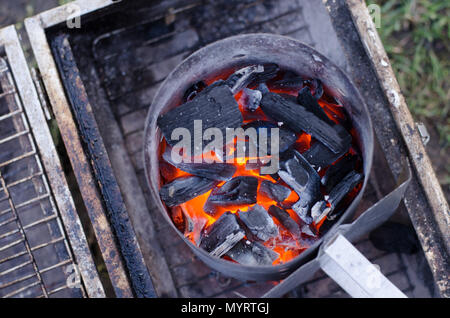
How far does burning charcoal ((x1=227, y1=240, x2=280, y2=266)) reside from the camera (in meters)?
1.41

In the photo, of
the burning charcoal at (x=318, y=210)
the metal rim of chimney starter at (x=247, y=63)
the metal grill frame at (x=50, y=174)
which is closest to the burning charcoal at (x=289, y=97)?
the metal rim of chimney starter at (x=247, y=63)

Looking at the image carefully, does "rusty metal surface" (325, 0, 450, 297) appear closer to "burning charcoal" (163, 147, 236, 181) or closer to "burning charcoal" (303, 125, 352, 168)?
"burning charcoal" (303, 125, 352, 168)

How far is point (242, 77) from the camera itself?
4.88 ft

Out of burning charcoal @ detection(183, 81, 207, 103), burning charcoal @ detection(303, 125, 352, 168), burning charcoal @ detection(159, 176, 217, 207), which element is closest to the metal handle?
burning charcoal @ detection(303, 125, 352, 168)

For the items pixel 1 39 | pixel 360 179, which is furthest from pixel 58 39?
pixel 360 179

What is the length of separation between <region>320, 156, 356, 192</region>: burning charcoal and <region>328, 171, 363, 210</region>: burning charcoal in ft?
0.07

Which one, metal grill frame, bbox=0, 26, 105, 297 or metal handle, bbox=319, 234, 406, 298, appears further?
metal grill frame, bbox=0, 26, 105, 297

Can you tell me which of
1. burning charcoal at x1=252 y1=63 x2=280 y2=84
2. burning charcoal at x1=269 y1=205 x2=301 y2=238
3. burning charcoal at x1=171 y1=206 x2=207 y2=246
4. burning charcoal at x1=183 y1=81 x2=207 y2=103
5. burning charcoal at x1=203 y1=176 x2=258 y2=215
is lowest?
burning charcoal at x1=269 y1=205 x2=301 y2=238

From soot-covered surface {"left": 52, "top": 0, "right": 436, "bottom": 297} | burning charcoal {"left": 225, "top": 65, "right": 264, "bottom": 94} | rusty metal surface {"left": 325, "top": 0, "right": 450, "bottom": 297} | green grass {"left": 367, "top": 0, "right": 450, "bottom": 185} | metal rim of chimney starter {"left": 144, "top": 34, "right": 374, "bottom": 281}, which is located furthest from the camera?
green grass {"left": 367, "top": 0, "right": 450, "bottom": 185}

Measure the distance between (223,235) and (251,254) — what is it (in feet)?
0.37

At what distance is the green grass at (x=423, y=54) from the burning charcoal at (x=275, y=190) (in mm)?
996

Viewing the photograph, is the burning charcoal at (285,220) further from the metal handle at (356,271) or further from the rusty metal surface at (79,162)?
the rusty metal surface at (79,162)

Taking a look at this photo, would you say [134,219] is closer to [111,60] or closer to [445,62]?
[111,60]

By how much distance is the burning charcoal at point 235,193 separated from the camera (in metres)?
1.42
